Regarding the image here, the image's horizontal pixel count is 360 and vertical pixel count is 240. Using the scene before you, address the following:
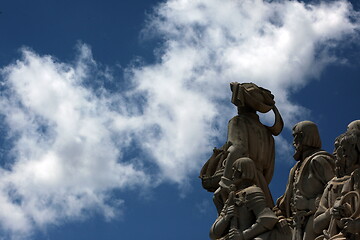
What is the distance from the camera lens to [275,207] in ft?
48.8

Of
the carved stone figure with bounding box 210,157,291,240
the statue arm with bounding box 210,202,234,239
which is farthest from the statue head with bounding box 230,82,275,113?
the statue arm with bounding box 210,202,234,239

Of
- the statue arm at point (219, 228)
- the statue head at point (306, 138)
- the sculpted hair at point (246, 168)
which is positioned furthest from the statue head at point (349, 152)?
the statue arm at point (219, 228)

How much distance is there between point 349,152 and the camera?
490 inches

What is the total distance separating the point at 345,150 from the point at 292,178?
1988 millimetres

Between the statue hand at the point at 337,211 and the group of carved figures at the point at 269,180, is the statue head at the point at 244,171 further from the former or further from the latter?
the statue hand at the point at 337,211

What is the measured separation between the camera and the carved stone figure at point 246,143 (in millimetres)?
15977

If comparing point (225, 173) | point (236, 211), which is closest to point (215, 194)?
point (225, 173)

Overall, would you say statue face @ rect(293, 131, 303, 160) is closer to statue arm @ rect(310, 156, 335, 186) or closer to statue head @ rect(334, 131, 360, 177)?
statue arm @ rect(310, 156, 335, 186)

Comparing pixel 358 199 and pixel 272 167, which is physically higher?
pixel 272 167

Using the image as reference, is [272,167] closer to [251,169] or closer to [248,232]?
[251,169]

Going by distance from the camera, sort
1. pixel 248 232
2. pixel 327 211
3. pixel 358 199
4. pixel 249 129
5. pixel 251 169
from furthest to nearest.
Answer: pixel 249 129
pixel 251 169
pixel 248 232
pixel 327 211
pixel 358 199

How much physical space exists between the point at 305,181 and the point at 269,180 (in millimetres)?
2602

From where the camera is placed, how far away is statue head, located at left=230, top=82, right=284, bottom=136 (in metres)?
16.9

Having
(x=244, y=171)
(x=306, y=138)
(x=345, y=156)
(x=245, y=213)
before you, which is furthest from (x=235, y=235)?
(x=345, y=156)
